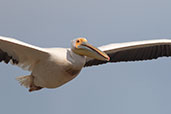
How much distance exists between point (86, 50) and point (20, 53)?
4.63 ft

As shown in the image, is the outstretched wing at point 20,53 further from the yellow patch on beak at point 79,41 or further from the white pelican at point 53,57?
the yellow patch on beak at point 79,41

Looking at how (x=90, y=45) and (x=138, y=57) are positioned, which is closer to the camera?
(x=90, y=45)

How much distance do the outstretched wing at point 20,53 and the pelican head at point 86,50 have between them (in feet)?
2.03

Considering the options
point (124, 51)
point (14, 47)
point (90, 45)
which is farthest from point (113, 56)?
point (14, 47)

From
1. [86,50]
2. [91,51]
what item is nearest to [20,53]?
[86,50]

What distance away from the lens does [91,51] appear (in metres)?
10.8

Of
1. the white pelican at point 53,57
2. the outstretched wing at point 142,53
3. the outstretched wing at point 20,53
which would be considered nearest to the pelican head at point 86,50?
the white pelican at point 53,57

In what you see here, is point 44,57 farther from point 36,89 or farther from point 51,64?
point 36,89

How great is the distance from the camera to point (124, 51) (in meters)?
12.5

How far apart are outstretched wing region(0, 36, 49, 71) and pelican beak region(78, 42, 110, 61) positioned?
0.73m

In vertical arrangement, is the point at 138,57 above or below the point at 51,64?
below

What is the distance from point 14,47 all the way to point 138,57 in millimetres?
3324

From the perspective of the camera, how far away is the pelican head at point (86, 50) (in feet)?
35.2

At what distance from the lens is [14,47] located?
10.9m
